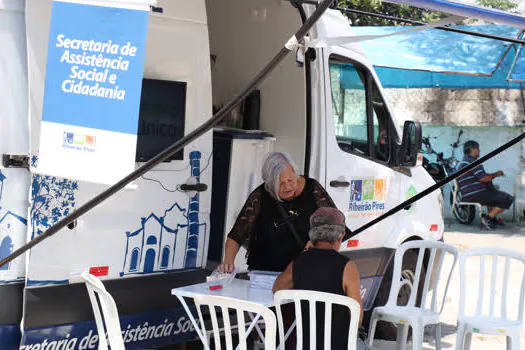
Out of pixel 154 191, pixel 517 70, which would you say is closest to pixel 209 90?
pixel 154 191

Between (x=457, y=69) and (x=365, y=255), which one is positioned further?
(x=457, y=69)

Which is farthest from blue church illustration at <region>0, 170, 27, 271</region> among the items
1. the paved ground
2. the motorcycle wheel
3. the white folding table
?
the motorcycle wheel

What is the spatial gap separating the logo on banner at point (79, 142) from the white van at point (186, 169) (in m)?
0.79

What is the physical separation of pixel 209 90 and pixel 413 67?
721 cm

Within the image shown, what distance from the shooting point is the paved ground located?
709cm

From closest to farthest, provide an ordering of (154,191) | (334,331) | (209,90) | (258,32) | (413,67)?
(334,331) < (154,191) < (209,90) < (258,32) < (413,67)

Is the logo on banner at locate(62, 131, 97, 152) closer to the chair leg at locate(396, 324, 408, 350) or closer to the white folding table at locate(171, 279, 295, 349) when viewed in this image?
the white folding table at locate(171, 279, 295, 349)

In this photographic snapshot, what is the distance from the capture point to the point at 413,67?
38.7ft

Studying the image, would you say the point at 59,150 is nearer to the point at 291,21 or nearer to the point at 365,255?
the point at 291,21

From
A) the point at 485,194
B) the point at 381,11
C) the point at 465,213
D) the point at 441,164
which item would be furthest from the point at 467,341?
the point at 381,11

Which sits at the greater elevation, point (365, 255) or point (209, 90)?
point (209, 90)

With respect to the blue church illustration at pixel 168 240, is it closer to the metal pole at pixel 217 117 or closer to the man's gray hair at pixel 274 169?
the man's gray hair at pixel 274 169

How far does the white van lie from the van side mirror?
0.04 feet

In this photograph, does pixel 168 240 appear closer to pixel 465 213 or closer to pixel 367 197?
pixel 367 197
